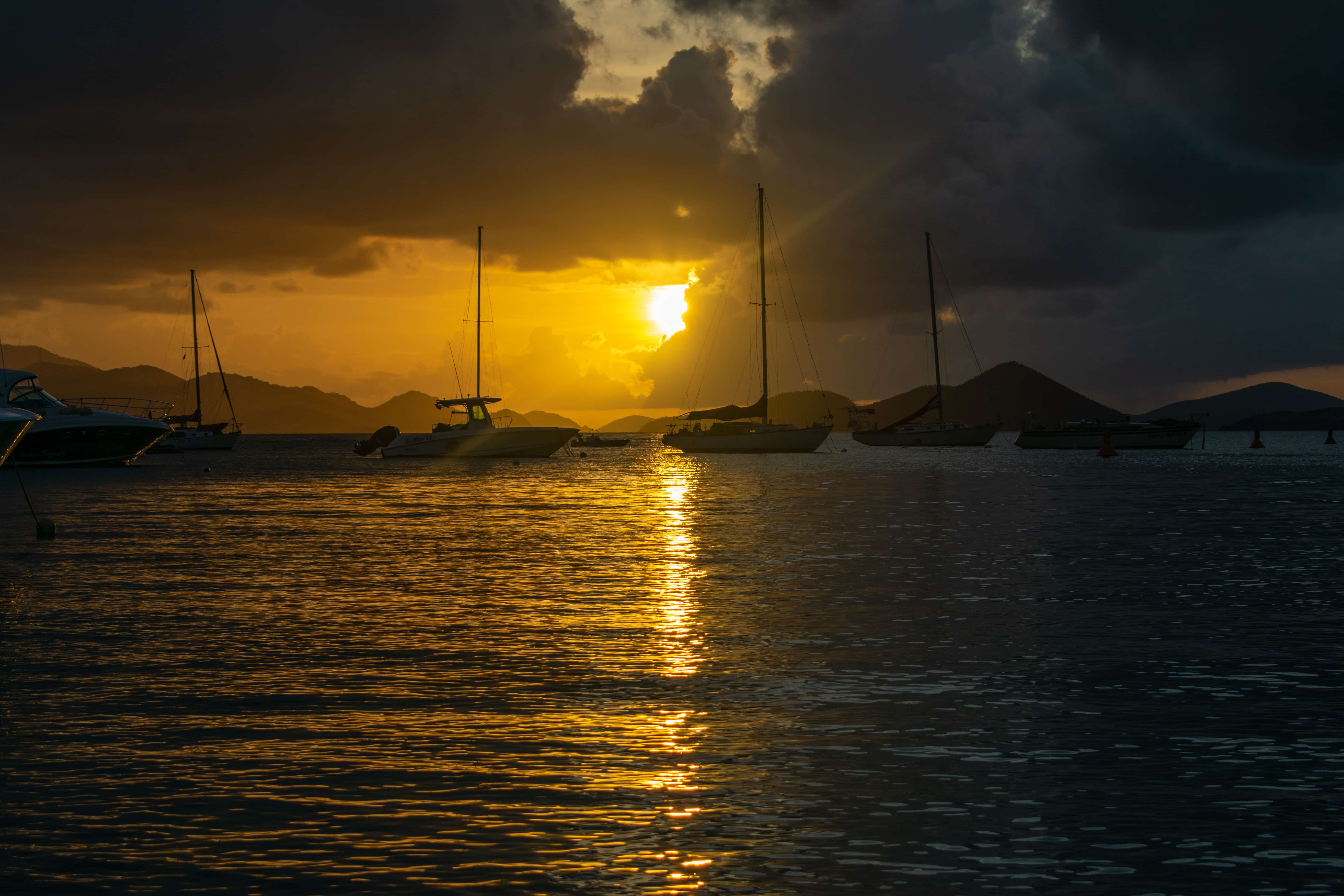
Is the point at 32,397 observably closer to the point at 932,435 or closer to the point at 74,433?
the point at 74,433

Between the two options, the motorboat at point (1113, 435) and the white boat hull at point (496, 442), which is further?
the motorboat at point (1113, 435)

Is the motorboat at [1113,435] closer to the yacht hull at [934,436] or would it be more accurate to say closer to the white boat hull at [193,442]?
the yacht hull at [934,436]

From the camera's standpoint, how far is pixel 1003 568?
74.3ft

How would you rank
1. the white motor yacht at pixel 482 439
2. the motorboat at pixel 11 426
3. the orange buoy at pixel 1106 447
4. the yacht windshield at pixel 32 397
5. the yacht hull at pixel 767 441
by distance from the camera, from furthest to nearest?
the orange buoy at pixel 1106 447
the yacht hull at pixel 767 441
the white motor yacht at pixel 482 439
the yacht windshield at pixel 32 397
the motorboat at pixel 11 426

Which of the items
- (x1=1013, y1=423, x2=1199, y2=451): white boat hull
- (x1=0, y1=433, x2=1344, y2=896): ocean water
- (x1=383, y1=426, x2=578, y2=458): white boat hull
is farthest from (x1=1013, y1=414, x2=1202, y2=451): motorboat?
(x1=0, y1=433, x2=1344, y2=896): ocean water

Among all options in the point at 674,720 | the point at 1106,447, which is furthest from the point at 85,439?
the point at 1106,447

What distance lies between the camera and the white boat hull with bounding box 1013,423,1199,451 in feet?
431

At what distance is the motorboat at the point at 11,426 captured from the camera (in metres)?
26.9

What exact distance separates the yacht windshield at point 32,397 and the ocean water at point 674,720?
4962 cm

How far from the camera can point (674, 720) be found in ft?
34.4

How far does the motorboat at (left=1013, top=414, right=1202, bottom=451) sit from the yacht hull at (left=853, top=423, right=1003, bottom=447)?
9548 mm

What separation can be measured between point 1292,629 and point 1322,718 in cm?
557

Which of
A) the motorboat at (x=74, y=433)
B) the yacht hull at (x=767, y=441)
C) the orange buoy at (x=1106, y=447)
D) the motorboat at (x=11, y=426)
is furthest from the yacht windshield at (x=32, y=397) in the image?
the orange buoy at (x=1106, y=447)

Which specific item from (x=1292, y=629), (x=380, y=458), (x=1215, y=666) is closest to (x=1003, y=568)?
(x=1292, y=629)
